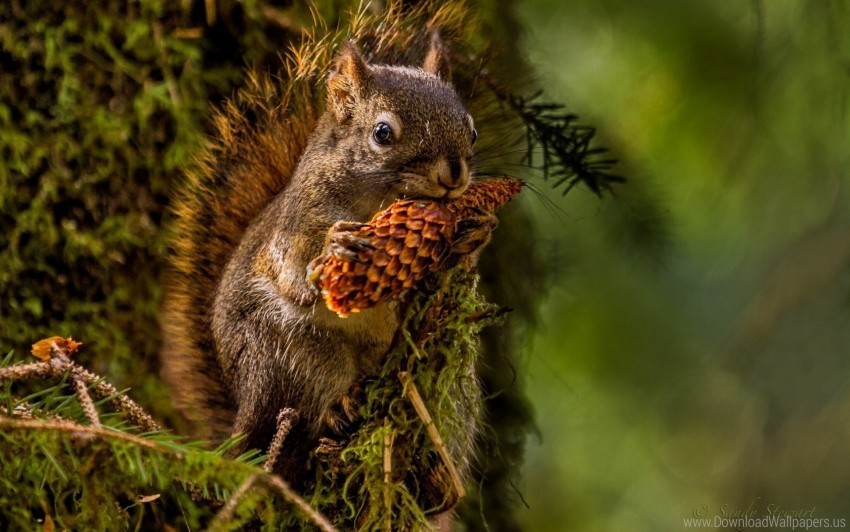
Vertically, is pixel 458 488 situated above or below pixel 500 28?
below

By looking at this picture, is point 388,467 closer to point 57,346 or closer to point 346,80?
point 57,346

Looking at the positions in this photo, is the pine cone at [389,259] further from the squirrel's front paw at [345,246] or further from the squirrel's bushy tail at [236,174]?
the squirrel's bushy tail at [236,174]

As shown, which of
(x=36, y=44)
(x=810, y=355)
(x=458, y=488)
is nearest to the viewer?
(x=458, y=488)

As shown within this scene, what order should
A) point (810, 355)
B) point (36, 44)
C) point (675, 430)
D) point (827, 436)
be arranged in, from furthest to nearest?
1. point (675, 430)
2. point (810, 355)
3. point (827, 436)
4. point (36, 44)

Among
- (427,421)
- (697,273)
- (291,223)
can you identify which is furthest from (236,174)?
(697,273)

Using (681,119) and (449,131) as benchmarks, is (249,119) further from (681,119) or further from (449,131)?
(681,119)

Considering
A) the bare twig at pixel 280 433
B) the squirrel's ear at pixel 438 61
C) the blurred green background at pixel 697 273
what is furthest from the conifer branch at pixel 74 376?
the blurred green background at pixel 697 273

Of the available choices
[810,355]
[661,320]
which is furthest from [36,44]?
[810,355]
